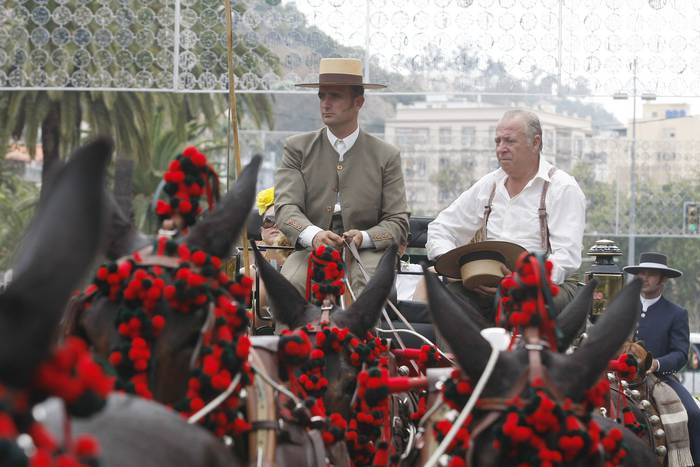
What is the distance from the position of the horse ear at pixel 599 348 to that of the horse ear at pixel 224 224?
122cm

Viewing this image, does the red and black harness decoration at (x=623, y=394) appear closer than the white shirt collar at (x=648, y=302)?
→ Yes

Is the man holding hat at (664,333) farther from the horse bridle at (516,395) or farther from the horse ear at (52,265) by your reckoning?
the horse ear at (52,265)

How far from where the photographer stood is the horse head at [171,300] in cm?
366

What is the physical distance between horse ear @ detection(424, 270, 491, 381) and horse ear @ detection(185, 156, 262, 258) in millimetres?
749

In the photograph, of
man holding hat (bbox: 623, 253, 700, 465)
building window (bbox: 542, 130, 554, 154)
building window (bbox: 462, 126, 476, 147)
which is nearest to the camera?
man holding hat (bbox: 623, 253, 700, 465)

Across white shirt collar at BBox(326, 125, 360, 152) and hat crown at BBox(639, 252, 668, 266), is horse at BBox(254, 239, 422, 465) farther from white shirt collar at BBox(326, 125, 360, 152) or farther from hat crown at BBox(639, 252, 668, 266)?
hat crown at BBox(639, 252, 668, 266)

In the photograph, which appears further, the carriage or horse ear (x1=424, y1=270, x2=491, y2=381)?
horse ear (x1=424, y1=270, x2=491, y2=381)

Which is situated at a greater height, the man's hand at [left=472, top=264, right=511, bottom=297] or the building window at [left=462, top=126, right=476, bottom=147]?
the building window at [left=462, top=126, right=476, bottom=147]

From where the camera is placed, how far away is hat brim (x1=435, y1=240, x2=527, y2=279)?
6221 mm

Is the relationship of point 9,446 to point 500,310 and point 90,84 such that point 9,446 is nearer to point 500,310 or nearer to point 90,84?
point 500,310

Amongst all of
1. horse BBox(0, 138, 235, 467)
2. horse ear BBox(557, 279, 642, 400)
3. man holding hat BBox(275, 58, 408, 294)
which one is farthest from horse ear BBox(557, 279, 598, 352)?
horse BBox(0, 138, 235, 467)

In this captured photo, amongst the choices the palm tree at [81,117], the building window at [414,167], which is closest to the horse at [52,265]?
the building window at [414,167]

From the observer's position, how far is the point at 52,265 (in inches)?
85.4

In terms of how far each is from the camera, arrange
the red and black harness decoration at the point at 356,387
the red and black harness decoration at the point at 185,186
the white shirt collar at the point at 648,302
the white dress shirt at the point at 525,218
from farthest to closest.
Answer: the white shirt collar at the point at 648,302 < the white dress shirt at the point at 525,218 < the red and black harness decoration at the point at 356,387 < the red and black harness decoration at the point at 185,186
